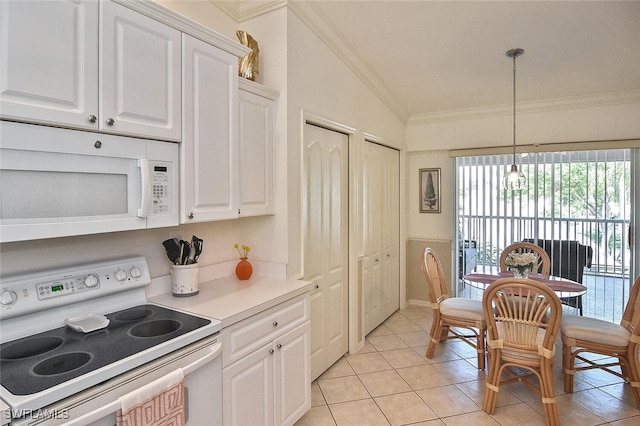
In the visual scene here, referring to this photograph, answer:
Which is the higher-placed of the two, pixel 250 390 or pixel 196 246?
pixel 196 246

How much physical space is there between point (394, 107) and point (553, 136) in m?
1.89

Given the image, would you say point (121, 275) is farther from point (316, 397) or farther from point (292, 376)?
point (316, 397)

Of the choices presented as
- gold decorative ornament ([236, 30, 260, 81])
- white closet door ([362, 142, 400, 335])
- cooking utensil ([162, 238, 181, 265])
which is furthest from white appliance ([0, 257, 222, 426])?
white closet door ([362, 142, 400, 335])

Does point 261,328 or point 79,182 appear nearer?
point 79,182

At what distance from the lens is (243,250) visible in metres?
2.54

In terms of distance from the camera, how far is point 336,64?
300 centimetres

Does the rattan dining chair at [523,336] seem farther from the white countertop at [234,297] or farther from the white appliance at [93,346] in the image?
the white appliance at [93,346]

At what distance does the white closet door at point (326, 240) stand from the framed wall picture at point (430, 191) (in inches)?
78.5

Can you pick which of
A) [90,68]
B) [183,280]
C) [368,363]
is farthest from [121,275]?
[368,363]

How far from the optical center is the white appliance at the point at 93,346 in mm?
1056

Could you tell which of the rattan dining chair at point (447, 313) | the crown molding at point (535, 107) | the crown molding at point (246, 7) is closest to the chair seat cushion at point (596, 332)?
the rattan dining chair at point (447, 313)

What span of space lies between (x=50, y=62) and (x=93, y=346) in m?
1.06

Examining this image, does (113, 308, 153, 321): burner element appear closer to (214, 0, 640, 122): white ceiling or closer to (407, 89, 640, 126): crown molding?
(214, 0, 640, 122): white ceiling

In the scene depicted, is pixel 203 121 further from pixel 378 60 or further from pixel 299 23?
pixel 378 60
